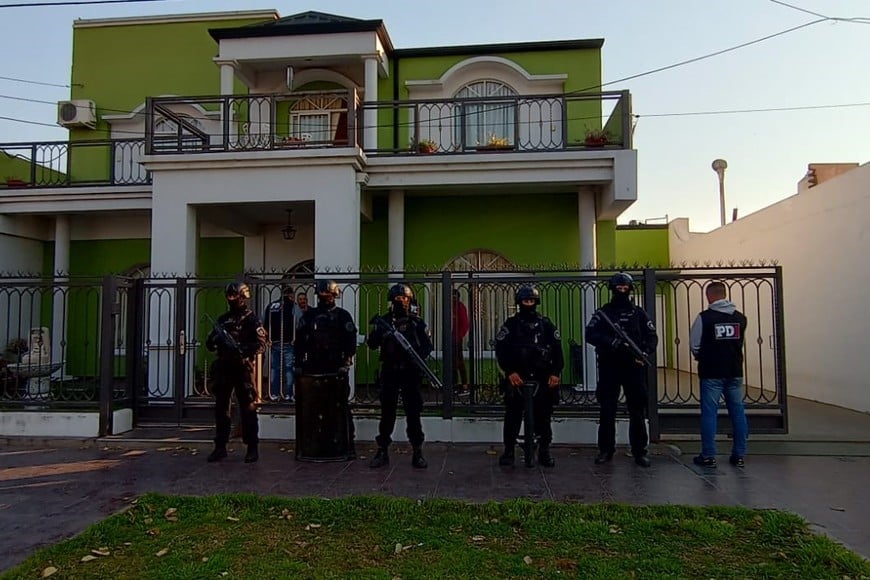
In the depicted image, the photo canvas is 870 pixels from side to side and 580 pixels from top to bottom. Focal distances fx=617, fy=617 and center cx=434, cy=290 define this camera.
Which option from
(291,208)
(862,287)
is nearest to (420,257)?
(291,208)

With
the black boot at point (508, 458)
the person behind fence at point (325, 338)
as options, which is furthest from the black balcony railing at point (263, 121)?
the black boot at point (508, 458)

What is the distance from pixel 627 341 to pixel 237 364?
159 inches

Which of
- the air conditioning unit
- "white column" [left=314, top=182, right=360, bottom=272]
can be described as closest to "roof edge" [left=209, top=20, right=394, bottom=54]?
the air conditioning unit

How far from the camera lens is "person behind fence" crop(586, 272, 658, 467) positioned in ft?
20.5

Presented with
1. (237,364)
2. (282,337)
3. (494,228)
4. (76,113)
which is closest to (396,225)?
(494,228)

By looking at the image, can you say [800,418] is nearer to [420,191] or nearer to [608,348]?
[608,348]

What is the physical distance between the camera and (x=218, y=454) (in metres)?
6.61

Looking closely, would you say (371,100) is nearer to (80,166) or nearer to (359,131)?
(359,131)

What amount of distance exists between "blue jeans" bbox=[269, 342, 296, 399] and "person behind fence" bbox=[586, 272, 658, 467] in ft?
13.1

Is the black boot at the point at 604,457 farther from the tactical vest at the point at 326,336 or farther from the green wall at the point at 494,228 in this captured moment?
the green wall at the point at 494,228

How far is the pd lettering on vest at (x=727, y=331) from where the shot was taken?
6258 millimetres

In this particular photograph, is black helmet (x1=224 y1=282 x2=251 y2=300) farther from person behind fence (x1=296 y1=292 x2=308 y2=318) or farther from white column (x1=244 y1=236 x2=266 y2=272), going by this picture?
white column (x1=244 y1=236 x2=266 y2=272)

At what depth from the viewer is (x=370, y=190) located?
11.5 m

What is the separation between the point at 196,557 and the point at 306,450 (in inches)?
101
